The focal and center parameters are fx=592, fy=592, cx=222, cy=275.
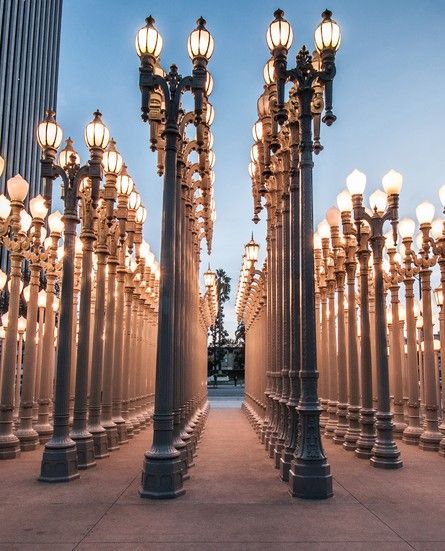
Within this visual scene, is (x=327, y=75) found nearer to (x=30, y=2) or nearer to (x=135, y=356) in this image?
(x=135, y=356)

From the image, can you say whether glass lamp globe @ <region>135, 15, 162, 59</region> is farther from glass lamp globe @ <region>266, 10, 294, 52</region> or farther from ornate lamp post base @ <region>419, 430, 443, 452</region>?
ornate lamp post base @ <region>419, 430, 443, 452</region>

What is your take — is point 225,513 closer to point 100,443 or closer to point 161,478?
point 161,478

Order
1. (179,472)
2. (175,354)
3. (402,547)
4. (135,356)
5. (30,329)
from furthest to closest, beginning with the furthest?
(135,356) < (30,329) < (175,354) < (179,472) < (402,547)

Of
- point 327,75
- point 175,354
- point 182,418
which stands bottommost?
point 182,418

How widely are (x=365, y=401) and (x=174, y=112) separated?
306 inches

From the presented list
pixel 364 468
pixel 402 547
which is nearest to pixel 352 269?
pixel 364 468

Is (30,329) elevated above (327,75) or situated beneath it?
situated beneath

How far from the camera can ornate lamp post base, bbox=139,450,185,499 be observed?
27.9 feet

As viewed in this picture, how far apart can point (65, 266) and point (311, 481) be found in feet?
18.8

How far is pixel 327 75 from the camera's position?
9977 mm

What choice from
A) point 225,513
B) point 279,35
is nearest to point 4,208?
point 279,35

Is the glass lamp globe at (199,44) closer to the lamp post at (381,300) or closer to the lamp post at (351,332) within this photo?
the lamp post at (381,300)

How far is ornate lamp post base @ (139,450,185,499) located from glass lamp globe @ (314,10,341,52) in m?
7.17

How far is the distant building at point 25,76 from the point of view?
80.2 meters
